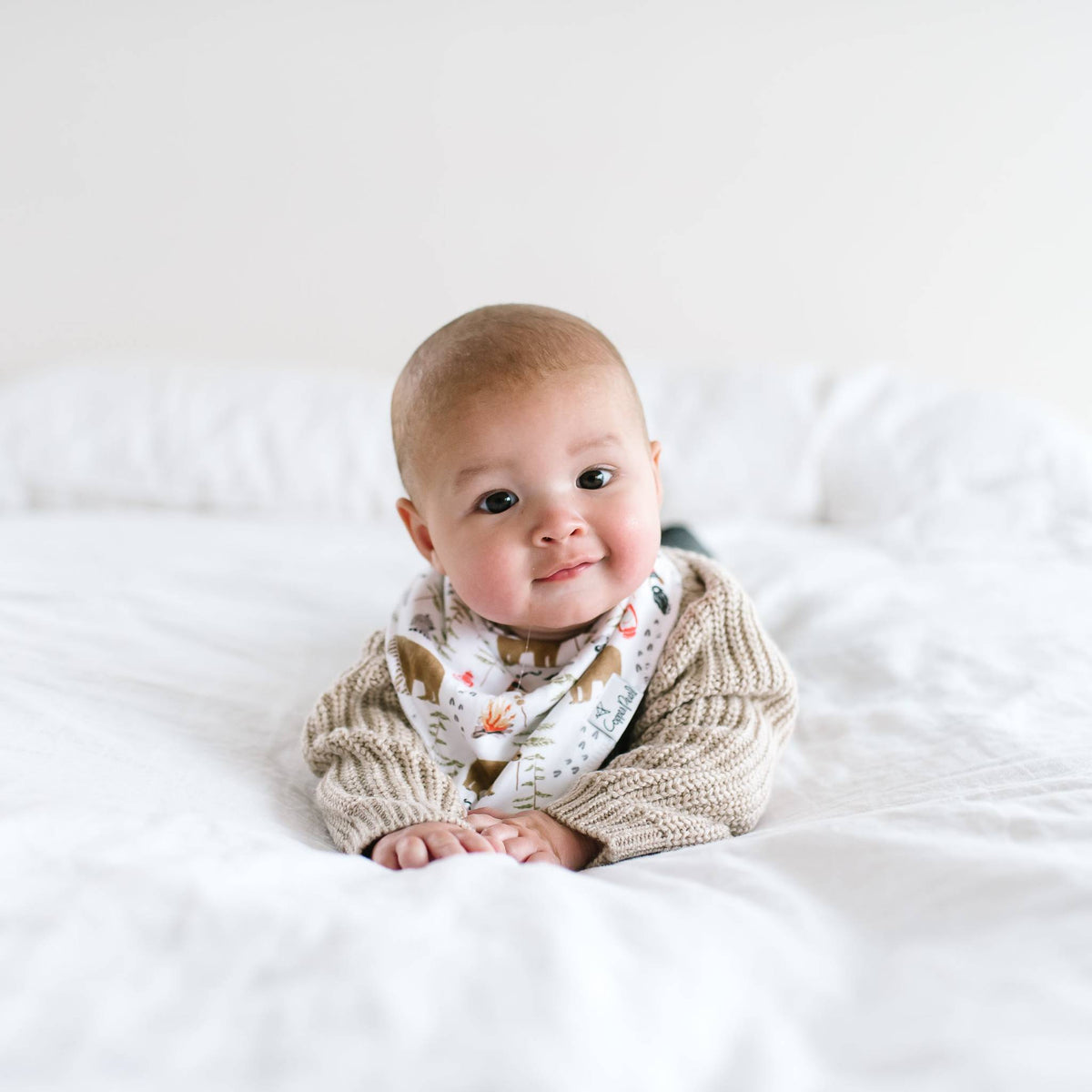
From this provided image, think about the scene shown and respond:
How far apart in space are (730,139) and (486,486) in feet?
5.03

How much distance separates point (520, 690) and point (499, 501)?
20 cm

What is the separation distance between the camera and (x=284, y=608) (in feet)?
4.48

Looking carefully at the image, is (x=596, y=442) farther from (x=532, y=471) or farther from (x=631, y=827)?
(x=631, y=827)

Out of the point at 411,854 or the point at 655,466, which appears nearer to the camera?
the point at 411,854

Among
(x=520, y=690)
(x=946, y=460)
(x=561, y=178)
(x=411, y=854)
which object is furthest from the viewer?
(x=561, y=178)

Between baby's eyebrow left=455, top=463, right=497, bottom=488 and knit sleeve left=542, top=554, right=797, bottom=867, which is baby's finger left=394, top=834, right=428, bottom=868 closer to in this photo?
knit sleeve left=542, top=554, right=797, bottom=867

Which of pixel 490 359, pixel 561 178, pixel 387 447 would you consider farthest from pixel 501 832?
pixel 561 178

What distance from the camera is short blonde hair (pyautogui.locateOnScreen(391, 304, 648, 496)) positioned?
880 mm

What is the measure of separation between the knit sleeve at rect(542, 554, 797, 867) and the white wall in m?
1.33

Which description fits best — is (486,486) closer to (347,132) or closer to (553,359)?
A: (553,359)

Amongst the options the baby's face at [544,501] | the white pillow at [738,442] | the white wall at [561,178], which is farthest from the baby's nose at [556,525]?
the white wall at [561,178]

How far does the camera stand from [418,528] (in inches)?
39.4

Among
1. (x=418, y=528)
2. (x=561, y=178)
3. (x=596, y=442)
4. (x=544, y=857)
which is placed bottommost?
(x=544, y=857)

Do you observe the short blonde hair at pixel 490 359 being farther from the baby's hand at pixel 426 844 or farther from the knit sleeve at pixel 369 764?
the baby's hand at pixel 426 844
